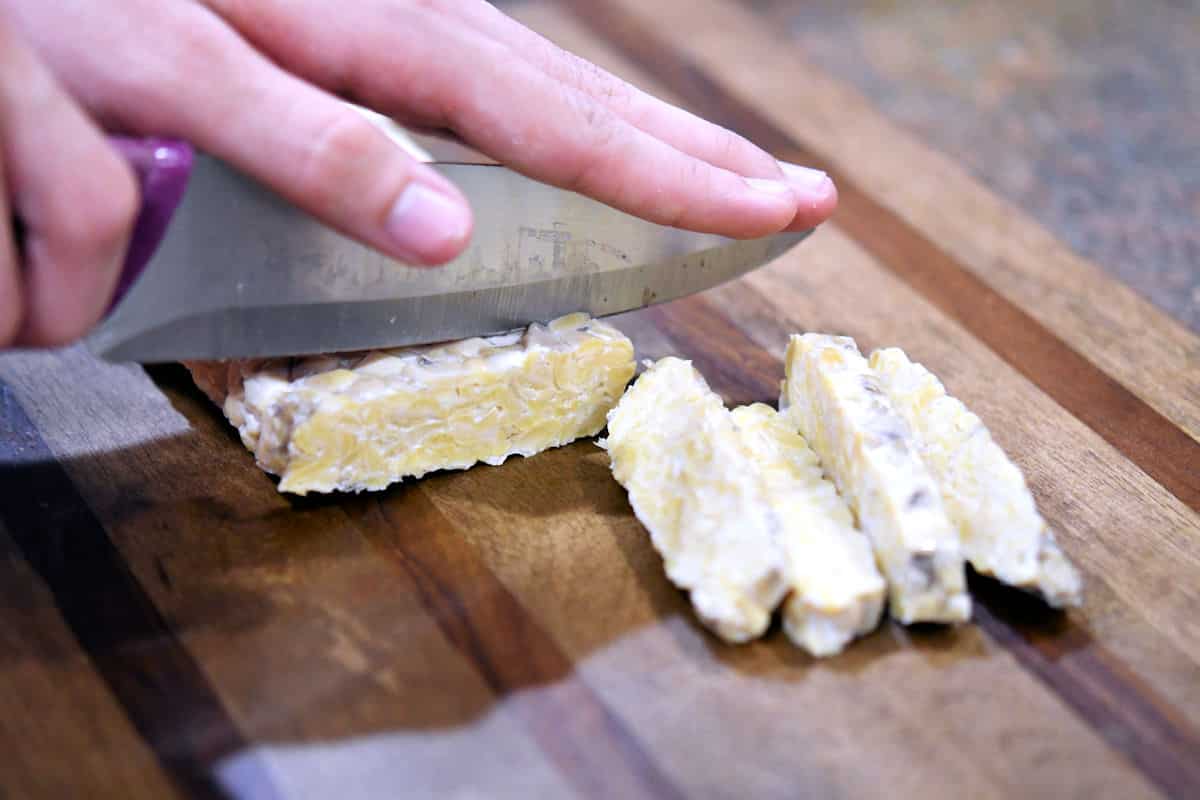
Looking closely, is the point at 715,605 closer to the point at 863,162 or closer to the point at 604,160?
the point at 604,160

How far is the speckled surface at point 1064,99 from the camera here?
11.8 feet

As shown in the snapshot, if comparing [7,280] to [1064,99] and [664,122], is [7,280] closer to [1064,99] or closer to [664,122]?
[664,122]

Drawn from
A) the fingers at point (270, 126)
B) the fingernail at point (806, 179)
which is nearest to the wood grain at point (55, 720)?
the fingers at point (270, 126)

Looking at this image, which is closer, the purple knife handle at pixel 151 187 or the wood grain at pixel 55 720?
the wood grain at pixel 55 720

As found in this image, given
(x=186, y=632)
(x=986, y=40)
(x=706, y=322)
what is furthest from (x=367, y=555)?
(x=986, y=40)

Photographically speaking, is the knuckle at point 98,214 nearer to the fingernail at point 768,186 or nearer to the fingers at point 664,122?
the fingers at point 664,122

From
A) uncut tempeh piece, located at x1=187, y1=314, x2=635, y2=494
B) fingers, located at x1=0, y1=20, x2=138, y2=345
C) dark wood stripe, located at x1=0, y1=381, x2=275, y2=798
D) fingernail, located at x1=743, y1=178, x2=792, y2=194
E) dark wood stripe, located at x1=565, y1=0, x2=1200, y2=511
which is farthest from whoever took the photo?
dark wood stripe, located at x1=565, y1=0, x2=1200, y2=511

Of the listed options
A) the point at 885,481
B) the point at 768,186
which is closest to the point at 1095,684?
the point at 885,481

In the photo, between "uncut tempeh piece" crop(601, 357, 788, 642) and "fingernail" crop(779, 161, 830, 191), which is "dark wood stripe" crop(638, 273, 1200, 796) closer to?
"uncut tempeh piece" crop(601, 357, 788, 642)

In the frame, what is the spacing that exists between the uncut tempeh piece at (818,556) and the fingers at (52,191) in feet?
4.00

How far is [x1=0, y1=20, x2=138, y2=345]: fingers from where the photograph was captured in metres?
1.77

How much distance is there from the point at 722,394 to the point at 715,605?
2.46 ft

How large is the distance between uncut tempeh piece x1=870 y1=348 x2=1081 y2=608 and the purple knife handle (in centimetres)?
138

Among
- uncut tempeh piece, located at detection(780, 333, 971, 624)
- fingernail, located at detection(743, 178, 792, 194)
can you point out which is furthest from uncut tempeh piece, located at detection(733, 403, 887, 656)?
fingernail, located at detection(743, 178, 792, 194)
